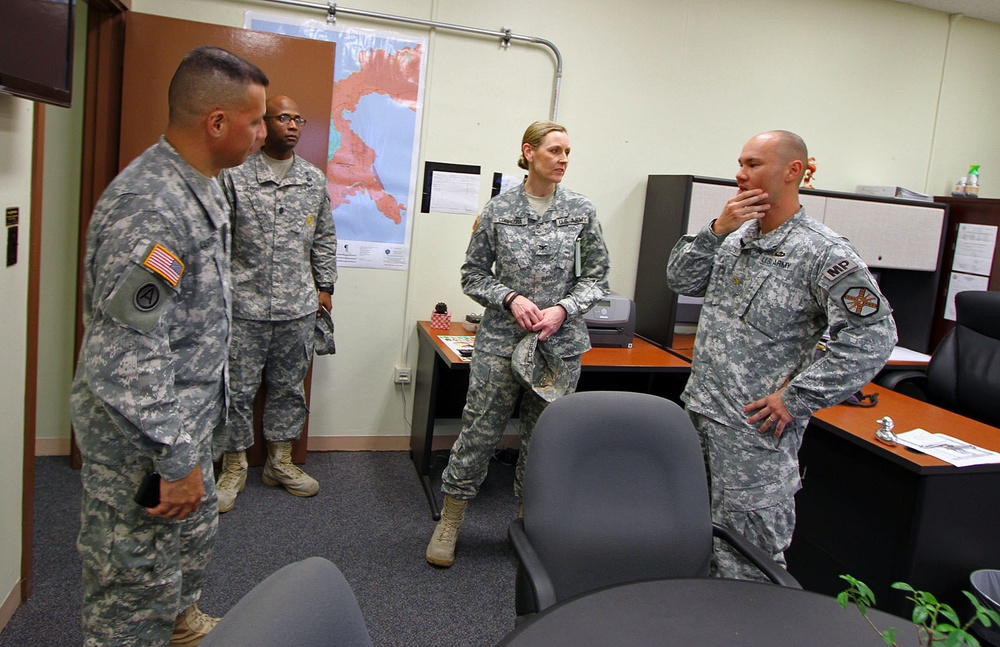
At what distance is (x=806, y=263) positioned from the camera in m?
1.93

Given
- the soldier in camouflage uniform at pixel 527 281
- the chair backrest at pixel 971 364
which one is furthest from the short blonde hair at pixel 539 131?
the chair backrest at pixel 971 364

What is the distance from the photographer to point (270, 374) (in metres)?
3.09

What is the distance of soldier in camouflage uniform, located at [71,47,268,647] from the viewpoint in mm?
1376

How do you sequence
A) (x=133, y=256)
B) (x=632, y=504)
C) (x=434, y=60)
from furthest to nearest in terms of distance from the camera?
(x=434, y=60) < (x=632, y=504) < (x=133, y=256)

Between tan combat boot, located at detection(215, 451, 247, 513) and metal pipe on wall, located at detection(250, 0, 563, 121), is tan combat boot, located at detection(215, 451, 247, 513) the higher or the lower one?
the lower one

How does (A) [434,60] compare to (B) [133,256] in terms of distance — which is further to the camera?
(A) [434,60]

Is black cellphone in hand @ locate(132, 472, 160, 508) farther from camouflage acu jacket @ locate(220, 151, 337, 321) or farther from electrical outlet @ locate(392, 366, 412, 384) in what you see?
electrical outlet @ locate(392, 366, 412, 384)

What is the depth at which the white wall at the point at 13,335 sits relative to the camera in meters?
1.88

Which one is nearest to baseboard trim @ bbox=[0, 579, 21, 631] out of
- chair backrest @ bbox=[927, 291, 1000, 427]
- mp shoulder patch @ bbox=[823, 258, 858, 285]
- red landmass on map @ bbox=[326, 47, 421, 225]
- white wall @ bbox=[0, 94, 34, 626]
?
white wall @ bbox=[0, 94, 34, 626]

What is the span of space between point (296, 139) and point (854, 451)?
2391 millimetres

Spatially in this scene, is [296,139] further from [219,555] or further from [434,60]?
[219,555]

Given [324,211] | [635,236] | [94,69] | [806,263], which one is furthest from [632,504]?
[94,69]

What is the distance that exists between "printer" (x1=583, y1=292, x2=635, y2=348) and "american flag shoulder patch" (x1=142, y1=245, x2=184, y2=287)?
228 centimetres

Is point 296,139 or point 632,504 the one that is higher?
point 296,139
